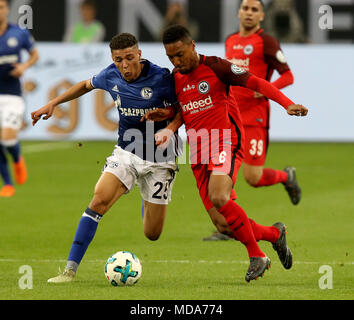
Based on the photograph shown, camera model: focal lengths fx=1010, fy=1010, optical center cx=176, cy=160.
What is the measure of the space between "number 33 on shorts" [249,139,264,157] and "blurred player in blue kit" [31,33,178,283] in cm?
230

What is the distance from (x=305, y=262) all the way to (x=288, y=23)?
1167 centimetres

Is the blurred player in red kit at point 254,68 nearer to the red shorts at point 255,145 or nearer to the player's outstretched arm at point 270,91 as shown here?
the red shorts at point 255,145

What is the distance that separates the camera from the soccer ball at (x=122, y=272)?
7531mm

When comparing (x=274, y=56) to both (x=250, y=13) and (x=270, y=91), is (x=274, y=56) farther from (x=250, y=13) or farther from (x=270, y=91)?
(x=270, y=91)

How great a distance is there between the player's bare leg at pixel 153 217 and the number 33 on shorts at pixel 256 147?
7.40 feet

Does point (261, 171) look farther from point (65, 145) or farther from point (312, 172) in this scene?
point (65, 145)

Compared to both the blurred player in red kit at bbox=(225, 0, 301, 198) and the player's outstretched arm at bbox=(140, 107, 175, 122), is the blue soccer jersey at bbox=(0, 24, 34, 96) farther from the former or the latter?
the player's outstretched arm at bbox=(140, 107, 175, 122)

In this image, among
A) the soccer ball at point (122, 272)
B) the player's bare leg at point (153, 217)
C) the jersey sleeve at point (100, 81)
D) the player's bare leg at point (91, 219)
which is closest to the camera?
the soccer ball at point (122, 272)

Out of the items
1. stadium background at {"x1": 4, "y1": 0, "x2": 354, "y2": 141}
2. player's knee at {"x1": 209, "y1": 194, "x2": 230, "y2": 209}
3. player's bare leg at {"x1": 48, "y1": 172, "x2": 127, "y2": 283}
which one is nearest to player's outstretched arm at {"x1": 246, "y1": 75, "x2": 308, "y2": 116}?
player's knee at {"x1": 209, "y1": 194, "x2": 230, "y2": 209}

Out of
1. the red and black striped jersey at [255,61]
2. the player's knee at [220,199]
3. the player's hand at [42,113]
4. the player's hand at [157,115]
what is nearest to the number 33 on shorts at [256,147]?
the red and black striped jersey at [255,61]

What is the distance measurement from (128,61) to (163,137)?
67 centimetres

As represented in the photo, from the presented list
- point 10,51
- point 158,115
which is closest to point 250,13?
point 158,115
